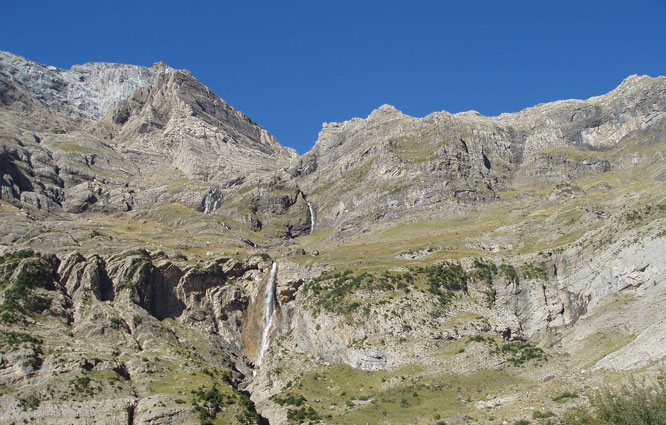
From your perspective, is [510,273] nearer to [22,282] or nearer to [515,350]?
[515,350]

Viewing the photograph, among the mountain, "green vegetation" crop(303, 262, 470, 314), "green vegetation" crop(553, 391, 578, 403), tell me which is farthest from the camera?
"green vegetation" crop(303, 262, 470, 314)

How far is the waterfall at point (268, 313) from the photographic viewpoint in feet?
366

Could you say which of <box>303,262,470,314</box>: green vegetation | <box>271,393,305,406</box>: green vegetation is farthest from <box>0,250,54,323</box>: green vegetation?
<box>303,262,470,314</box>: green vegetation

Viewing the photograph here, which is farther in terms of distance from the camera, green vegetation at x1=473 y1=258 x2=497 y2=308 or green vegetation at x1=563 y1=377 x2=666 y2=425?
green vegetation at x1=473 y1=258 x2=497 y2=308

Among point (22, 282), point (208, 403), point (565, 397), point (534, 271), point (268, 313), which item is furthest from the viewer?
point (268, 313)

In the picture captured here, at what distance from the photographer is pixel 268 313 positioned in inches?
4550

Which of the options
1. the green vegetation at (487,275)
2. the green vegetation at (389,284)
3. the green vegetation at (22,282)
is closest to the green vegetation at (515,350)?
the green vegetation at (389,284)

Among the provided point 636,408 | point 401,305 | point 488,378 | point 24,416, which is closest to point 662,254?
point 488,378

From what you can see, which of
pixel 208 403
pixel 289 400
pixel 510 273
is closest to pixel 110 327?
pixel 208 403

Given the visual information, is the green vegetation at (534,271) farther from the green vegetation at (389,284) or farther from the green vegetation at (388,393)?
the green vegetation at (388,393)

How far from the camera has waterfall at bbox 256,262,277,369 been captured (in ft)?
366

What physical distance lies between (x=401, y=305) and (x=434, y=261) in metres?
20.1

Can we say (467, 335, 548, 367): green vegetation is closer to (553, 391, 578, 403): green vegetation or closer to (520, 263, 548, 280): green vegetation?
(520, 263, 548, 280): green vegetation

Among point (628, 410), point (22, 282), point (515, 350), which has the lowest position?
point (628, 410)
